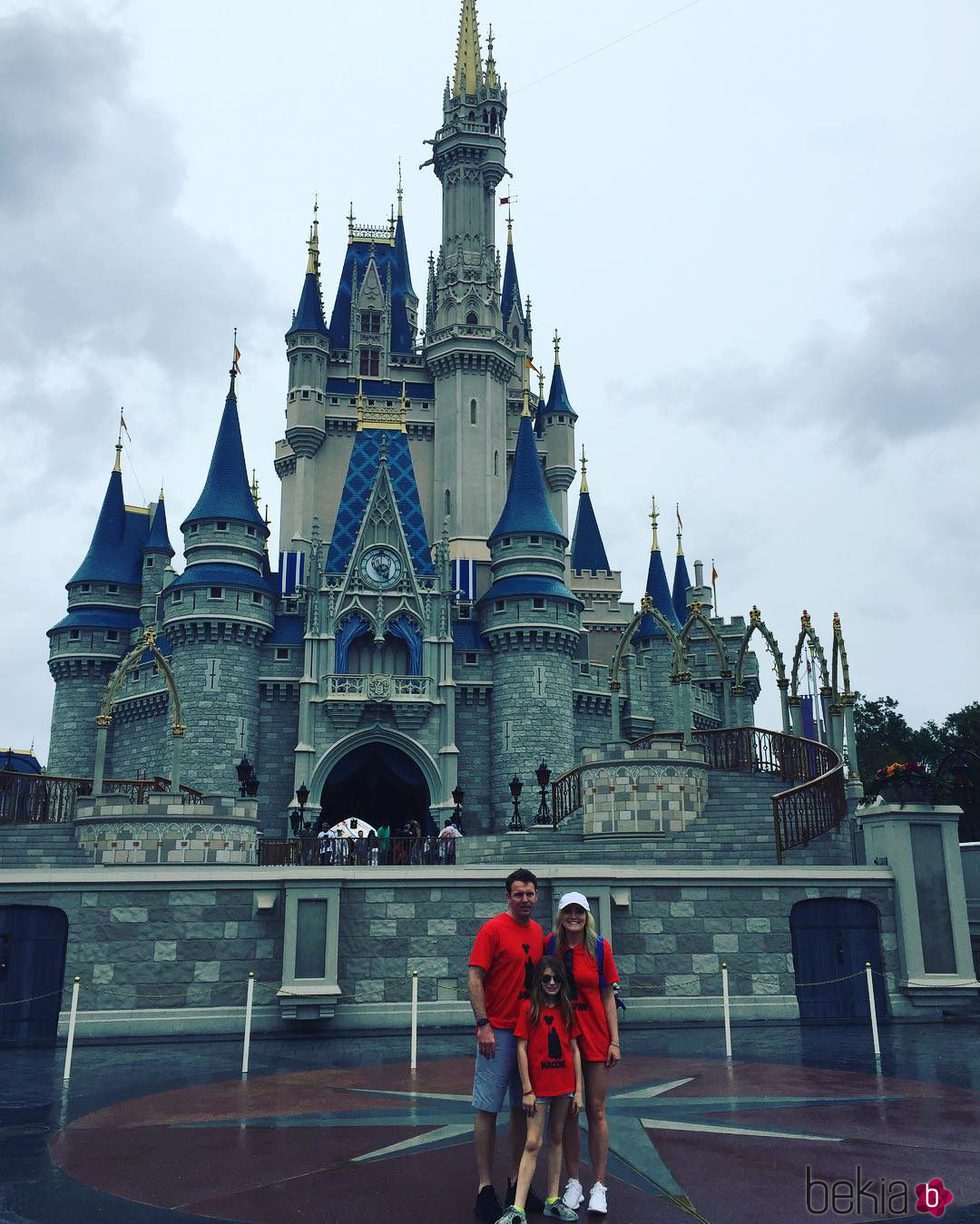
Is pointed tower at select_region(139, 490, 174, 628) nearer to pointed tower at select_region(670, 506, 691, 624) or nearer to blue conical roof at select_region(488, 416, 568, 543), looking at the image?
blue conical roof at select_region(488, 416, 568, 543)

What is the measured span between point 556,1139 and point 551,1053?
49 cm

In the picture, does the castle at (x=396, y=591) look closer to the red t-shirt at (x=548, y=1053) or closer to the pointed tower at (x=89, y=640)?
the pointed tower at (x=89, y=640)

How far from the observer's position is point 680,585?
194ft

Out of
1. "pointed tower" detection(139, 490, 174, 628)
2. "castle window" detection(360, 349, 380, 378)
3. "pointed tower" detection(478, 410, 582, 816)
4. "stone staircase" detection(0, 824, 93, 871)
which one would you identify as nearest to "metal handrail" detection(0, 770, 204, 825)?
"stone staircase" detection(0, 824, 93, 871)

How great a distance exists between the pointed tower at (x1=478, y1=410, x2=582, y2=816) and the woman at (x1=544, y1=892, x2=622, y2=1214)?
34996 millimetres

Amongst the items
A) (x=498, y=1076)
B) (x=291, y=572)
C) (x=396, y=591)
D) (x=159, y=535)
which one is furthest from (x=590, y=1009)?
(x=159, y=535)

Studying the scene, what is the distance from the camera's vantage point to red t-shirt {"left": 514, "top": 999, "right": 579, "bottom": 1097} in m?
6.11

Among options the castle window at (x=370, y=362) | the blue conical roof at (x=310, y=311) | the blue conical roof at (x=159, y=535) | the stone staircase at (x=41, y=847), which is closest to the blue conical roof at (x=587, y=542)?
the castle window at (x=370, y=362)

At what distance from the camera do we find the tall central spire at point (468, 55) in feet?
182

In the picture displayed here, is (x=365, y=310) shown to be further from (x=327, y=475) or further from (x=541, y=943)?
(x=541, y=943)

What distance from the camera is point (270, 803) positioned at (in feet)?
134

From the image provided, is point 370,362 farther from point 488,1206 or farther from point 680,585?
→ point 488,1206

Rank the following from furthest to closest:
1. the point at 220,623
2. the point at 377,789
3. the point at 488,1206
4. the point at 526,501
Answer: the point at 526,501
the point at 377,789
the point at 220,623
the point at 488,1206

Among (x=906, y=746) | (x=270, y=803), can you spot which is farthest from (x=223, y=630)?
(x=906, y=746)
